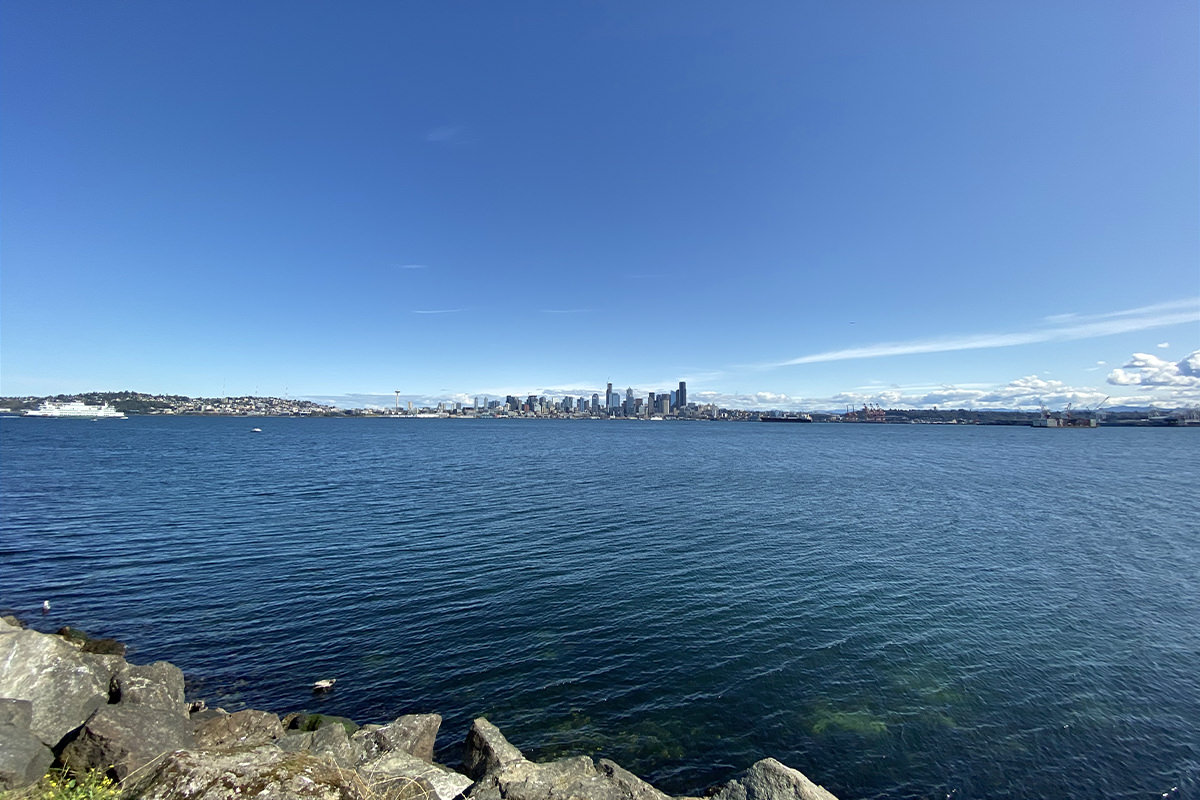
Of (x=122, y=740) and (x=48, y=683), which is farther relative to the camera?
(x=48, y=683)

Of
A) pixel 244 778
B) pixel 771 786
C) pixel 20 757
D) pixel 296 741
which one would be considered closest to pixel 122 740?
pixel 20 757

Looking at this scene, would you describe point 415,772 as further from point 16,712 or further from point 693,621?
point 693,621

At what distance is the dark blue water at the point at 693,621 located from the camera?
58.3 ft

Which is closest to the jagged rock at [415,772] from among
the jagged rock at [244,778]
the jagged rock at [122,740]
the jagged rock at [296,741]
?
the jagged rock at [296,741]

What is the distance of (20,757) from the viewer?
11.5 m

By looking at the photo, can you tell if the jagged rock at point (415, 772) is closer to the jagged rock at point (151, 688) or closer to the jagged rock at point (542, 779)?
the jagged rock at point (542, 779)

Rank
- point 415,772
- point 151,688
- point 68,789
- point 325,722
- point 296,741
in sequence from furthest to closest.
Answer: point 325,722 → point 151,688 → point 296,741 → point 415,772 → point 68,789

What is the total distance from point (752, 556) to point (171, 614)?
36875 mm

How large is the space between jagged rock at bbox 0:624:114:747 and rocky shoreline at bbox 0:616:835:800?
2 cm

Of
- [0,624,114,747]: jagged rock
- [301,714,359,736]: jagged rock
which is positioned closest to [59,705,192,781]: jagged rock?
[0,624,114,747]: jagged rock

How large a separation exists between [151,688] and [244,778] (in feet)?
45.4

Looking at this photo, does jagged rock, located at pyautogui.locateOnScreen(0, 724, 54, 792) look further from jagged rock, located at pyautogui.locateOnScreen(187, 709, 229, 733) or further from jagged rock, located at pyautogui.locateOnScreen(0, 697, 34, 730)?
jagged rock, located at pyautogui.locateOnScreen(187, 709, 229, 733)

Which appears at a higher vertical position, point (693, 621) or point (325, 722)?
point (325, 722)

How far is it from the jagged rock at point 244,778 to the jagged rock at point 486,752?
764cm
